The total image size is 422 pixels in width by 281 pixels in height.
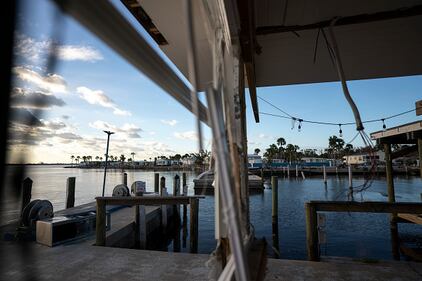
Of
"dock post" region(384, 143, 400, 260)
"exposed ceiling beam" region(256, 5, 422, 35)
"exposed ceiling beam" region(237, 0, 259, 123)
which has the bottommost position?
"dock post" region(384, 143, 400, 260)

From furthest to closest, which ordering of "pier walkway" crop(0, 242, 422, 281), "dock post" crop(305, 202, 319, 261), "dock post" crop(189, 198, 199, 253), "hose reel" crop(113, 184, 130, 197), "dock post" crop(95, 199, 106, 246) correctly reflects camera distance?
"hose reel" crop(113, 184, 130, 197)
"dock post" crop(189, 198, 199, 253)
"dock post" crop(95, 199, 106, 246)
"dock post" crop(305, 202, 319, 261)
"pier walkway" crop(0, 242, 422, 281)

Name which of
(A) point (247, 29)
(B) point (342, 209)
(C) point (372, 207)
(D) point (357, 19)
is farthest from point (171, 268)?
(D) point (357, 19)

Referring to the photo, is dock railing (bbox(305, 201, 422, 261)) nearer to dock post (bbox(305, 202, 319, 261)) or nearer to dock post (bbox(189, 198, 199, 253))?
dock post (bbox(305, 202, 319, 261))

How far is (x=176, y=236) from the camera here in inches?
428

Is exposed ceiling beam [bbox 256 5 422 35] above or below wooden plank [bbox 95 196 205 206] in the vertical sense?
above

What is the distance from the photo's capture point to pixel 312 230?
428cm

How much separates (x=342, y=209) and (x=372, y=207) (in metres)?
0.40

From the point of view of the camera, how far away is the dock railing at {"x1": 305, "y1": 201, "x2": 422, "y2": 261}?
3678 millimetres

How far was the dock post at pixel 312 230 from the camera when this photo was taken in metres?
4.11

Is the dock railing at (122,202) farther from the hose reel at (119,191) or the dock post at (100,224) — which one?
the hose reel at (119,191)

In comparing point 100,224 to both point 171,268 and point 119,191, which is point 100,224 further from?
point 119,191

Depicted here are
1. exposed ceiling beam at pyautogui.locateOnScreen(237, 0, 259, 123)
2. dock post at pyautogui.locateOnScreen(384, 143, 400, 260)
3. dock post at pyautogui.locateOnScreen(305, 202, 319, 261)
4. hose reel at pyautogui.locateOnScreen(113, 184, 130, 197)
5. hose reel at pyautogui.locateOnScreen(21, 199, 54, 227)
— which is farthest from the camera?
hose reel at pyautogui.locateOnScreen(113, 184, 130, 197)

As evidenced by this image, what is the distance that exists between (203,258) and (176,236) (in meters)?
7.09

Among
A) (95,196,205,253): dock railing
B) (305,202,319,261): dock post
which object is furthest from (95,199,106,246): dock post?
(305,202,319,261): dock post
